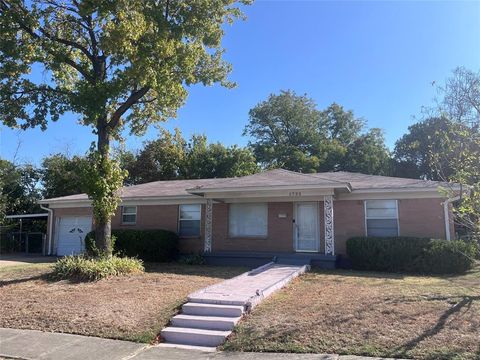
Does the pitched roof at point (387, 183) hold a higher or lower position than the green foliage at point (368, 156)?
lower

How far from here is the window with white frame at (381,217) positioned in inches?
685

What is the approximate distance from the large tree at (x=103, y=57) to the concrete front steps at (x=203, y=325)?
678cm

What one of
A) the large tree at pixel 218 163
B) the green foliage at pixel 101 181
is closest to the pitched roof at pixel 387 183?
the green foliage at pixel 101 181

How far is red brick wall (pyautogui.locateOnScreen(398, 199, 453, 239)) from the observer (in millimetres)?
16703

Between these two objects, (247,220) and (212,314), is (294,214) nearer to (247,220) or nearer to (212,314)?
(247,220)

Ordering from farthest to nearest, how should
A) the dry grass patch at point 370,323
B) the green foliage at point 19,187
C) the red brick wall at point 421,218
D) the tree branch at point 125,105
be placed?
the green foliage at point 19,187, the red brick wall at point 421,218, the tree branch at point 125,105, the dry grass patch at point 370,323

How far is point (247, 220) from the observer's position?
63.0 ft

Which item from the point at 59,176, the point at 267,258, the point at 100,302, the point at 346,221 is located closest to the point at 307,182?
the point at 346,221

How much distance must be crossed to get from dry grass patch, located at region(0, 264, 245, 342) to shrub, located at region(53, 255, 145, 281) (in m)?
0.35

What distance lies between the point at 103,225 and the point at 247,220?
6.41 meters

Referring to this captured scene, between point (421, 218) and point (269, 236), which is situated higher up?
point (421, 218)

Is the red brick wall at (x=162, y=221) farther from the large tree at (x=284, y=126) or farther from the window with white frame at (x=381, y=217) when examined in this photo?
the large tree at (x=284, y=126)

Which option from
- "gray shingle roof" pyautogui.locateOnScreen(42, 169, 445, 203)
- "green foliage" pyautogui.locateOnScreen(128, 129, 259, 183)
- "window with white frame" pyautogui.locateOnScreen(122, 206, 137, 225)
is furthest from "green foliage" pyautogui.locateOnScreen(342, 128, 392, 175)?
"window with white frame" pyautogui.locateOnScreen(122, 206, 137, 225)

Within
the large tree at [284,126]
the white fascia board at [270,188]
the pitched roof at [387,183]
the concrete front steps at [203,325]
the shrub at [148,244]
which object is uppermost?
the large tree at [284,126]
